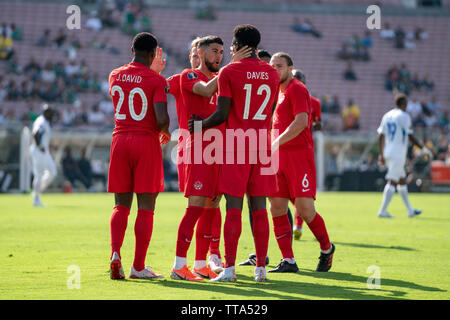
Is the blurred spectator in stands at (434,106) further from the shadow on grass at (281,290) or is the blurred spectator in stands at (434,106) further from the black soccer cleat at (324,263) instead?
the shadow on grass at (281,290)

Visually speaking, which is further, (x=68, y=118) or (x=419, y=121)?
(x=419, y=121)

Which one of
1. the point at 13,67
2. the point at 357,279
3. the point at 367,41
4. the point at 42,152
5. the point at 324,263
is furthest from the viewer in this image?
the point at 367,41

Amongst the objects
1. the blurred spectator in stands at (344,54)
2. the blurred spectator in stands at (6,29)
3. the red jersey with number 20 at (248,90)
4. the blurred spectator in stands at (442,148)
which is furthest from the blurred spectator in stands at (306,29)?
the red jersey with number 20 at (248,90)

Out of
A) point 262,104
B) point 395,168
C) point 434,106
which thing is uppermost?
point 434,106

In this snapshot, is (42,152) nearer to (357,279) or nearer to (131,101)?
(131,101)

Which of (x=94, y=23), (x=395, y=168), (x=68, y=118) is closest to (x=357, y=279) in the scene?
(x=395, y=168)

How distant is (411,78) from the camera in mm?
40719

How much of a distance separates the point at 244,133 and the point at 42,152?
13.4 metres

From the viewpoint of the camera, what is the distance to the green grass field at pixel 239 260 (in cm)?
637

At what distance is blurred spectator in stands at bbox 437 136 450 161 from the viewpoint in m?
31.6

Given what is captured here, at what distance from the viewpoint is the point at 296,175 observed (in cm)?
823

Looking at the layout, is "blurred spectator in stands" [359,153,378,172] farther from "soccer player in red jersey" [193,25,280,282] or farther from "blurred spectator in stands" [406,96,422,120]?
"soccer player in red jersey" [193,25,280,282]

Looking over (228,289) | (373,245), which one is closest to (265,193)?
(228,289)
